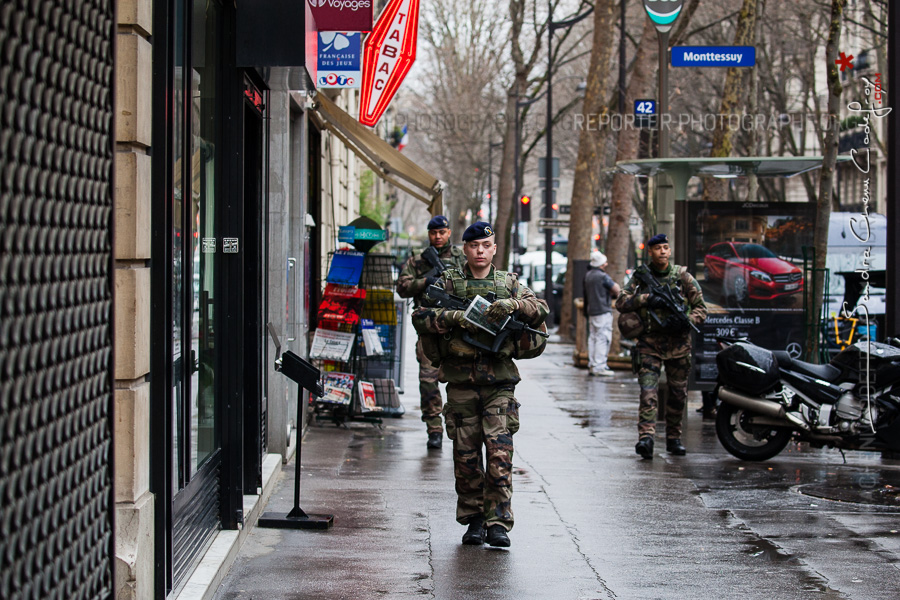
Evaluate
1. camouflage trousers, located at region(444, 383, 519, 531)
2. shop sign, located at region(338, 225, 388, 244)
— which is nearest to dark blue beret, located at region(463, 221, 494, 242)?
camouflage trousers, located at region(444, 383, 519, 531)

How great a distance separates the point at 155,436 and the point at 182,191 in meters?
1.29

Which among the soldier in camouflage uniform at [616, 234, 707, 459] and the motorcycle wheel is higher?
the soldier in camouflage uniform at [616, 234, 707, 459]

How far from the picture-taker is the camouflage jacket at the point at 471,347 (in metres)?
6.55

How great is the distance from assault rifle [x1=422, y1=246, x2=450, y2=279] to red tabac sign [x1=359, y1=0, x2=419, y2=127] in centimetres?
255

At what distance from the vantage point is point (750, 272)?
13.0 meters

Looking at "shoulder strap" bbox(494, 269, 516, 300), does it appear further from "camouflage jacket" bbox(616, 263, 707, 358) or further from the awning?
the awning

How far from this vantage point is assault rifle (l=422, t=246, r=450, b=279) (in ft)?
32.2

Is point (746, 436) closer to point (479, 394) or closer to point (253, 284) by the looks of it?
point (479, 394)

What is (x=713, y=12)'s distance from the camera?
115 ft

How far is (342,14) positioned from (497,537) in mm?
3917

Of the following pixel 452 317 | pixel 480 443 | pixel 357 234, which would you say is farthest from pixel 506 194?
pixel 452 317

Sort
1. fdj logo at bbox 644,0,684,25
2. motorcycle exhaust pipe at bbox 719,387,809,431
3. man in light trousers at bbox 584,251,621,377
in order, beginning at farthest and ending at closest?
man in light trousers at bbox 584,251,621,377 < fdj logo at bbox 644,0,684,25 < motorcycle exhaust pipe at bbox 719,387,809,431

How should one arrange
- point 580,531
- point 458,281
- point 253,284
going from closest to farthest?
1. point 458,281
2. point 580,531
3. point 253,284

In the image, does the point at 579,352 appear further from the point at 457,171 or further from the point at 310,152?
the point at 457,171
